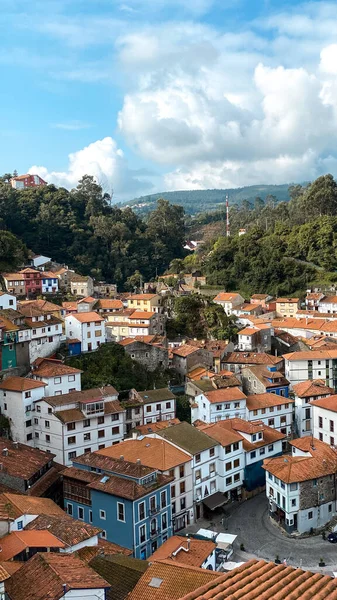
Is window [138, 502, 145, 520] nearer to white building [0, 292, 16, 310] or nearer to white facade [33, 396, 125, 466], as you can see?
white facade [33, 396, 125, 466]

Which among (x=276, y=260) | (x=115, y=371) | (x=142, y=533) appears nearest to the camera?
(x=142, y=533)

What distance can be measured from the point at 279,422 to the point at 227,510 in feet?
33.0

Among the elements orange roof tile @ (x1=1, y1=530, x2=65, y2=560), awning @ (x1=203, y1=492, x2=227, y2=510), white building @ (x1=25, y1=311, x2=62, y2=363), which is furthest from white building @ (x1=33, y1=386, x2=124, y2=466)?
orange roof tile @ (x1=1, y1=530, x2=65, y2=560)

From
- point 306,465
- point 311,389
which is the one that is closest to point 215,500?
point 306,465

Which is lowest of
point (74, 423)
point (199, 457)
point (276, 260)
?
point (199, 457)

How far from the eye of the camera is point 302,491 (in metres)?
28.8

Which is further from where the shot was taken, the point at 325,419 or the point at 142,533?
the point at 325,419

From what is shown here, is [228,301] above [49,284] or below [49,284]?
Answer: below

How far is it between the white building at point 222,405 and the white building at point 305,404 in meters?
4.85

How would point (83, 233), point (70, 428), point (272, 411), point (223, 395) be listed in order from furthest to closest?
point (83, 233), point (272, 411), point (223, 395), point (70, 428)

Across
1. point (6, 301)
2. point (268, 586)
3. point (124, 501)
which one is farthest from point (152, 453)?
point (268, 586)

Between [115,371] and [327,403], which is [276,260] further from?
[327,403]

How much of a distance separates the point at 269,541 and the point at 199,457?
18.3 feet

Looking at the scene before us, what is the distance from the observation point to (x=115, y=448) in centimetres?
2961
